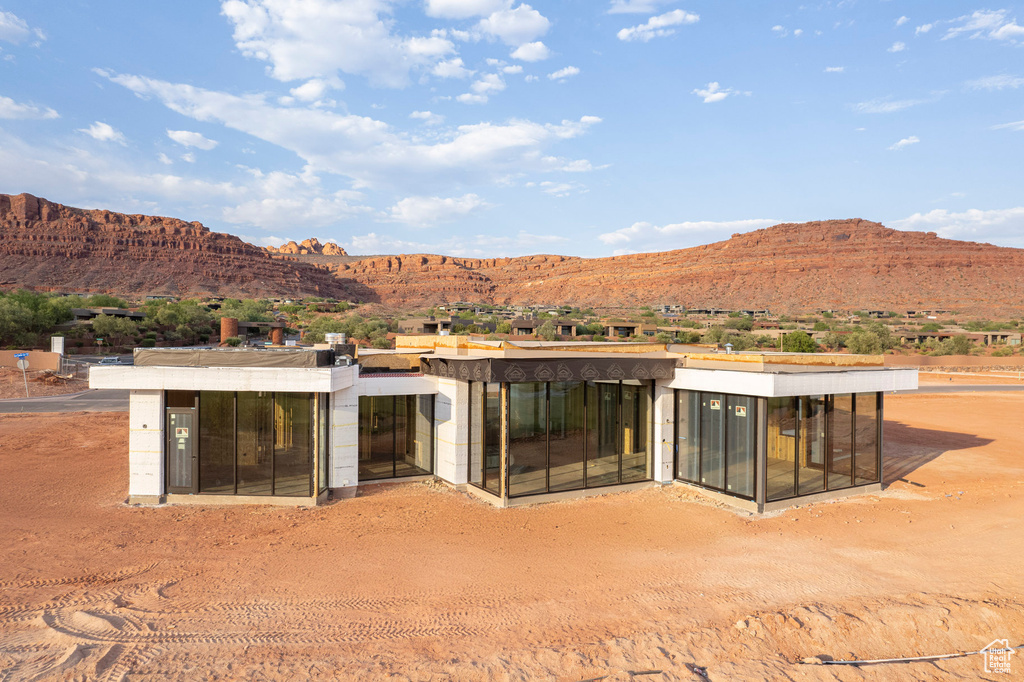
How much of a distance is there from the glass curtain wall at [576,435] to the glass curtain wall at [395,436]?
2.99m

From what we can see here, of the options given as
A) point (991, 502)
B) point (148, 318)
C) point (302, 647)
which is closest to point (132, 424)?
point (302, 647)

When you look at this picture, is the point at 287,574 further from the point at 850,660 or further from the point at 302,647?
the point at 850,660

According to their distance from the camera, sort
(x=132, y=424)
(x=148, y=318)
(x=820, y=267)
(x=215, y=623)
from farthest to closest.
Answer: (x=820, y=267), (x=148, y=318), (x=132, y=424), (x=215, y=623)

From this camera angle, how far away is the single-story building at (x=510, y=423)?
11.9 metres

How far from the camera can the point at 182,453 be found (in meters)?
12.1

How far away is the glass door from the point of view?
1196cm

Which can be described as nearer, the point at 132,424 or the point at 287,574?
the point at 287,574

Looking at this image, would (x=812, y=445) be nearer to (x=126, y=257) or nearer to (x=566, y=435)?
(x=566, y=435)

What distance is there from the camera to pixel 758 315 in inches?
3893

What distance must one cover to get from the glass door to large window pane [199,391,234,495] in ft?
0.51

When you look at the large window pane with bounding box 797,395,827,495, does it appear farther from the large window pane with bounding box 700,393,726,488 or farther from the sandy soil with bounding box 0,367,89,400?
the sandy soil with bounding box 0,367,89,400

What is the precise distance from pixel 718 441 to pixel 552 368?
4.38 metres

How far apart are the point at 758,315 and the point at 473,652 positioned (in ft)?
337

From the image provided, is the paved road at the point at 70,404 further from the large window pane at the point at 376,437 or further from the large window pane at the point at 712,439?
the large window pane at the point at 712,439
